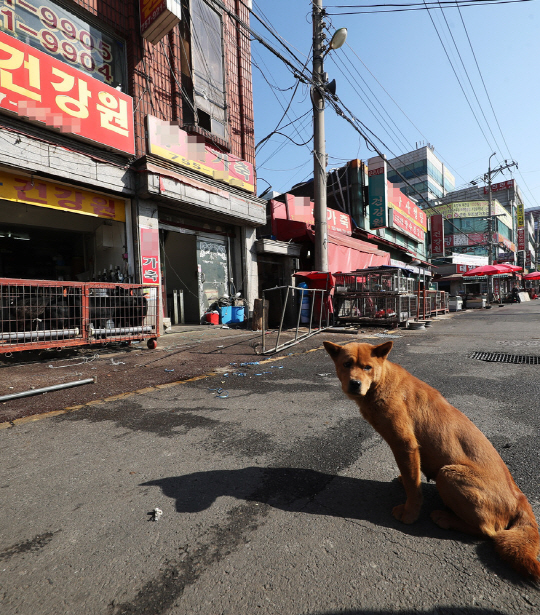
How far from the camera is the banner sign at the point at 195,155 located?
10.0m

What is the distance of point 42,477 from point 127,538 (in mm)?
1047

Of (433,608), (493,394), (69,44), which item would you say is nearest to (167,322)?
A: (69,44)

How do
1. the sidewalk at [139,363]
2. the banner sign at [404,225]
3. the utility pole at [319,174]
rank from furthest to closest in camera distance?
the banner sign at [404,225] < the utility pole at [319,174] < the sidewalk at [139,363]

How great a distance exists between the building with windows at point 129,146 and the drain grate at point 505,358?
858cm

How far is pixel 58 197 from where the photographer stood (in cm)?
848

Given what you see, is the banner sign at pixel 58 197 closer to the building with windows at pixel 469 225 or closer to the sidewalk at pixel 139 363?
the sidewalk at pixel 139 363

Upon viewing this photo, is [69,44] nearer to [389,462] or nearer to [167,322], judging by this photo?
[167,322]

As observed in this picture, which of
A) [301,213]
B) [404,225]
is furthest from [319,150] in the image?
[404,225]

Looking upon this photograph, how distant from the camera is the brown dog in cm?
157

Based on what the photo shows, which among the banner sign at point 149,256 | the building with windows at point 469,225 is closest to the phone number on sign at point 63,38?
the banner sign at point 149,256

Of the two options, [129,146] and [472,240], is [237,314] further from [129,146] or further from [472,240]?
[472,240]

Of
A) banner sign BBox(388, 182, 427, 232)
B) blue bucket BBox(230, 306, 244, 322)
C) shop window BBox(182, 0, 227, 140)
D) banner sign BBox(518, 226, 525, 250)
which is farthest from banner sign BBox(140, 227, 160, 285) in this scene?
banner sign BBox(518, 226, 525, 250)

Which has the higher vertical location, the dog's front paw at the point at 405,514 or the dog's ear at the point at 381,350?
the dog's ear at the point at 381,350

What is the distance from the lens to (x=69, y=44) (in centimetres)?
882
